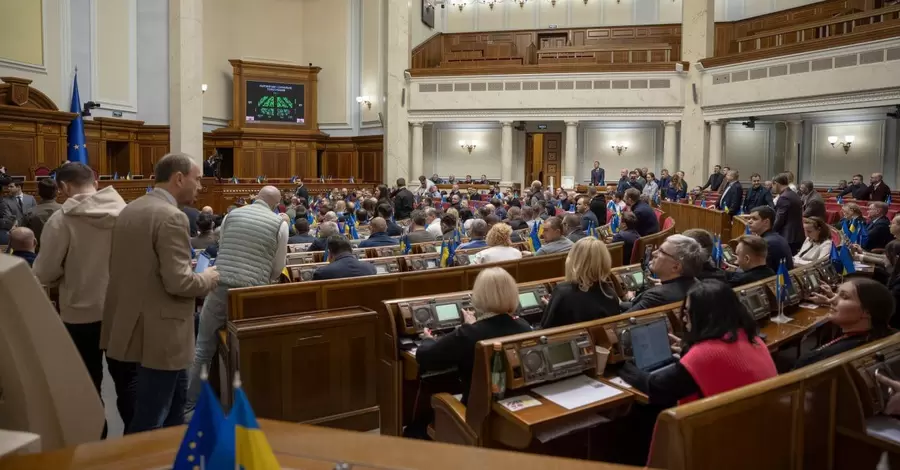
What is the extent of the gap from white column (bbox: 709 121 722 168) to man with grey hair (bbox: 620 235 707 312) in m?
15.2

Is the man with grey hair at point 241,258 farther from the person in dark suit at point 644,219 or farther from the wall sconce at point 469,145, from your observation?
the wall sconce at point 469,145

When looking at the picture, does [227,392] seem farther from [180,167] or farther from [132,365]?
[180,167]

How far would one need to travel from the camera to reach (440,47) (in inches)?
917

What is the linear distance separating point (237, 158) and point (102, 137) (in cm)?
447

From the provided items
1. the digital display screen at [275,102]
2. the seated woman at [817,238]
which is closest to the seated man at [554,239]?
the seated woman at [817,238]

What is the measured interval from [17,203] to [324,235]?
16.6 feet

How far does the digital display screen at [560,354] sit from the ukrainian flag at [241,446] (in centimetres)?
234

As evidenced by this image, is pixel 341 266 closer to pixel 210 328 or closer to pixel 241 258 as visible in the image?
pixel 241 258

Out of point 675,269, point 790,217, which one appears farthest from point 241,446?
point 790,217

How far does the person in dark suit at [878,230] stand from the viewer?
7.48 meters

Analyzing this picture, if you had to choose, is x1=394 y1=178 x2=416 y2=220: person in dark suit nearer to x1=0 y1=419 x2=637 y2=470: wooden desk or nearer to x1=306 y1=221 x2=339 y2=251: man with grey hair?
x1=306 y1=221 x2=339 y2=251: man with grey hair

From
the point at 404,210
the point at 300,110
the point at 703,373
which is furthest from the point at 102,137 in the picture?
the point at 703,373

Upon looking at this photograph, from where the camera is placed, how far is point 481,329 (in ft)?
11.4

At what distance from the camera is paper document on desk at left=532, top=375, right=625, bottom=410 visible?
3135mm
